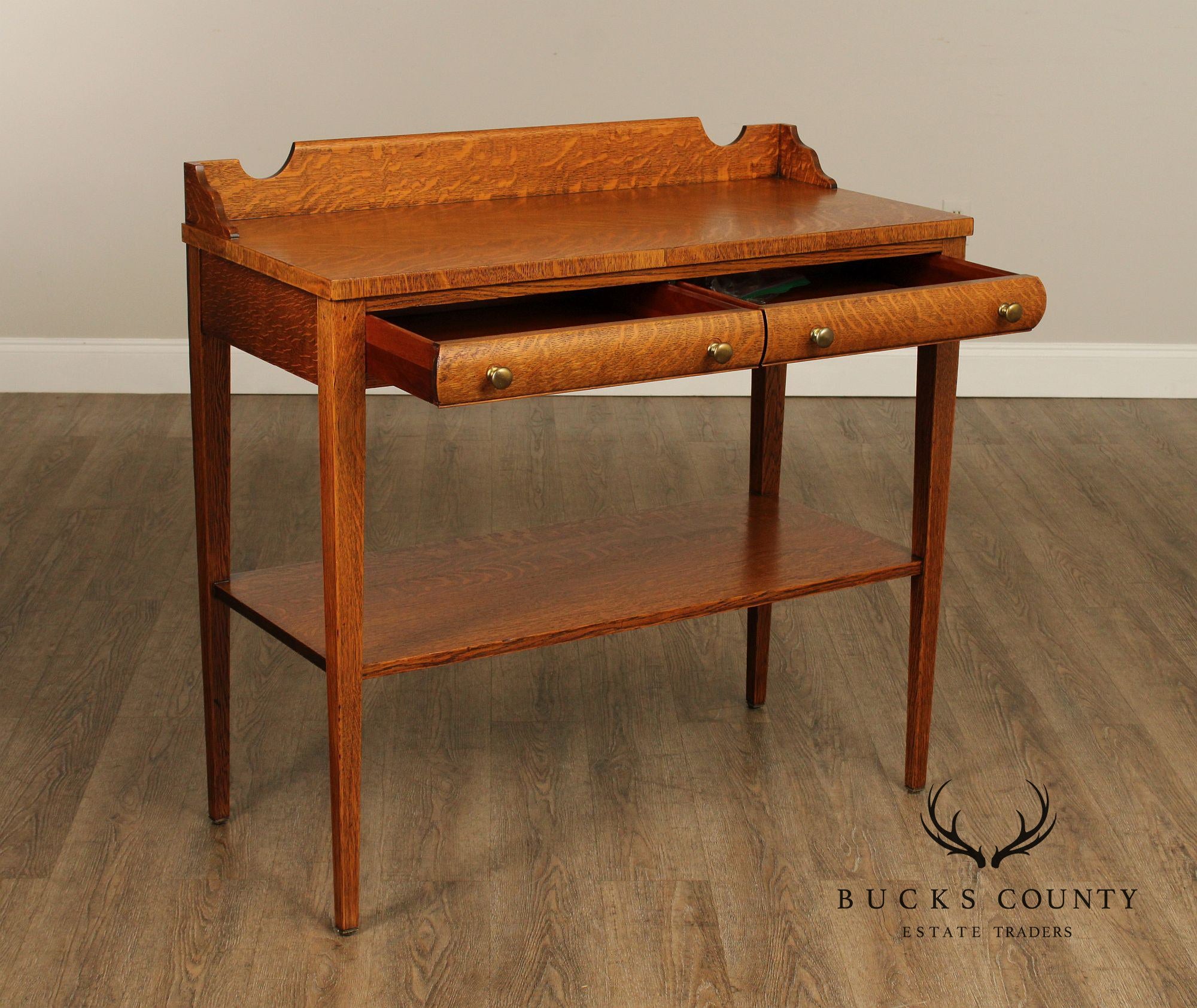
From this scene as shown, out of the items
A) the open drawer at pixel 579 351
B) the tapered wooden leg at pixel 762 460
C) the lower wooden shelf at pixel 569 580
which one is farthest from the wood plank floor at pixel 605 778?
the open drawer at pixel 579 351

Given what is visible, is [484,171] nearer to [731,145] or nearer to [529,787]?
[731,145]

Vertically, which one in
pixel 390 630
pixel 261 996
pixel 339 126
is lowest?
pixel 261 996

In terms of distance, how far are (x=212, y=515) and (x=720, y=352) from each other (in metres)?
0.80

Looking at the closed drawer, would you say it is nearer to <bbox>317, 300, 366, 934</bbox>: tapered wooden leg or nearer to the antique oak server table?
the antique oak server table

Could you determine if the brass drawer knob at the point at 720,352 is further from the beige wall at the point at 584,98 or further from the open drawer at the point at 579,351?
the beige wall at the point at 584,98

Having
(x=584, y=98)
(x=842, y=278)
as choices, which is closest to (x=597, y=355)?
(x=842, y=278)

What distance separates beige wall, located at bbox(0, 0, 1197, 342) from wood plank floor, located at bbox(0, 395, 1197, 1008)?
1025mm

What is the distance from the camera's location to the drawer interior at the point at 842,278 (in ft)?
7.05

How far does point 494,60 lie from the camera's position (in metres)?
4.45

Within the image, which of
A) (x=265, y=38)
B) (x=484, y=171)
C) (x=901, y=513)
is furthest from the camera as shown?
(x=265, y=38)

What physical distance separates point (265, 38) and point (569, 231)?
272cm

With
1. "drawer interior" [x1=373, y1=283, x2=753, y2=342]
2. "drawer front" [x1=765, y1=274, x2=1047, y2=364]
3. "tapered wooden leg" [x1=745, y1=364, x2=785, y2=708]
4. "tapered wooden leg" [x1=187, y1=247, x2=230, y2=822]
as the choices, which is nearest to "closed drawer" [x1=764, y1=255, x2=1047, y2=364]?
→ "drawer front" [x1=765, y1=274, x2=1047, y2=364]

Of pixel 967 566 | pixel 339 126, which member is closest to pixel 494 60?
pixel 339 126

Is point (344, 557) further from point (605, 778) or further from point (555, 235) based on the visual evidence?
point (605, 778)
